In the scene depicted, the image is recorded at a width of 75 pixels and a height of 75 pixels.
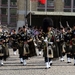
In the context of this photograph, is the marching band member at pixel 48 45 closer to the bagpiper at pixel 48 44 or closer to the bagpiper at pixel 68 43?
the bagpiper at pixel 48 44

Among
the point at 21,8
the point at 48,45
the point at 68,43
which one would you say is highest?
the point at 21,8

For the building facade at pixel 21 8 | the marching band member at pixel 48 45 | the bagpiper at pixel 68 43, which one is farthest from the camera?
the building facade at pixel 21 8

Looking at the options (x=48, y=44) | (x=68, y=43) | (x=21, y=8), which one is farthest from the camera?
(x=21, y=8)

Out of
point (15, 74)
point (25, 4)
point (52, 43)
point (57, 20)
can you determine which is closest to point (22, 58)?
point (52, 43)

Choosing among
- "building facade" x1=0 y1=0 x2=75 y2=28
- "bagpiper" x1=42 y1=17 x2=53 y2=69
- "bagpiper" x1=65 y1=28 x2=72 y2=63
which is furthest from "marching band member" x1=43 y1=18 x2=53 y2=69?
"building facade" x1=0 y1=0 x2=75 y2=28

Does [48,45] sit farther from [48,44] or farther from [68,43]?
[68,43]

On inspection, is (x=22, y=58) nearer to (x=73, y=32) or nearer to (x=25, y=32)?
(x=25, y=32)

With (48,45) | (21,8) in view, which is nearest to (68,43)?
(48,45)

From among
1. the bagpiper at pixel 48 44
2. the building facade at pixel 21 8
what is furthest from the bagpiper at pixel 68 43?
the building facade at pixel 21 8

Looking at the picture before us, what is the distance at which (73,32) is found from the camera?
12.9 m

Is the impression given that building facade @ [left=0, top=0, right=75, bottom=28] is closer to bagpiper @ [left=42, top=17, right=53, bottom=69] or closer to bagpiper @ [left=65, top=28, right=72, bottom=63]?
bagpiper @ [left=65, top=28, right=72, bottom=63]

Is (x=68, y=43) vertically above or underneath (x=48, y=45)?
underneath

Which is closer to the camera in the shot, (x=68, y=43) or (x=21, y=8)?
(x=68, y=43)

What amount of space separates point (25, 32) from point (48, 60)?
6.27 feet
